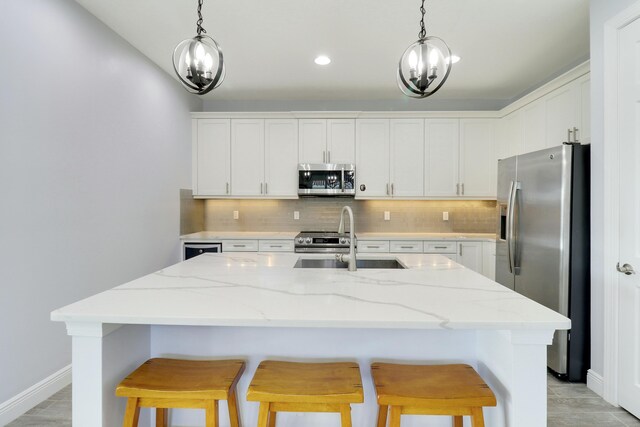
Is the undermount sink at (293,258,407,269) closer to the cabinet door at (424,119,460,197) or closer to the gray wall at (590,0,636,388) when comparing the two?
the gray wall at (590,0,636,388)

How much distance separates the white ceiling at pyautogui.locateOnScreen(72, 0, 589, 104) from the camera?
2.69m

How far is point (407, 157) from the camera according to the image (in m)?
4.66

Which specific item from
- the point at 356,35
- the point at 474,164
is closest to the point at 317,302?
the point at 356,35

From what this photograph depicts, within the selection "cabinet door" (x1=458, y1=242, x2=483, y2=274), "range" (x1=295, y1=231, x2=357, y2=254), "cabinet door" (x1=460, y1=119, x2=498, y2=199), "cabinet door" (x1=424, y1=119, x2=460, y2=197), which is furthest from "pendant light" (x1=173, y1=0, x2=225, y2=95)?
"cabinet door" (x1=460, y1=119, x2=498, y2=199)

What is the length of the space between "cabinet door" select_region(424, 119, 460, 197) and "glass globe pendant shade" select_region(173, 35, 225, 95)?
3.38m

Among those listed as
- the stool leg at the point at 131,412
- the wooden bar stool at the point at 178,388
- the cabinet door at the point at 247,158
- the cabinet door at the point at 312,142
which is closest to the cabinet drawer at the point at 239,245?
the cabinet door at the point at 247,158

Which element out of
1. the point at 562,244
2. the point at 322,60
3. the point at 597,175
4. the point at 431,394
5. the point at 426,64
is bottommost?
the point at 431,394

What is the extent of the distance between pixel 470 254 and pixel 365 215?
1.40 m

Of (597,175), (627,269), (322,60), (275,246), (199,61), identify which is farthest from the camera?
(275,246)

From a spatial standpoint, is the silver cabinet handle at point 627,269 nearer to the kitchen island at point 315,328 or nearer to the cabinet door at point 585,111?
the kitchen island at point 315,328

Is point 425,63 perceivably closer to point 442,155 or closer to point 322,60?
point 322,60

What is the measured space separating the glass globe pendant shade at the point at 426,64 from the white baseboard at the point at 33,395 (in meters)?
2.79

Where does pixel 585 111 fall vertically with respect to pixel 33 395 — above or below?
above

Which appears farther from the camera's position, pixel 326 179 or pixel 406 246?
pixel 326 179
